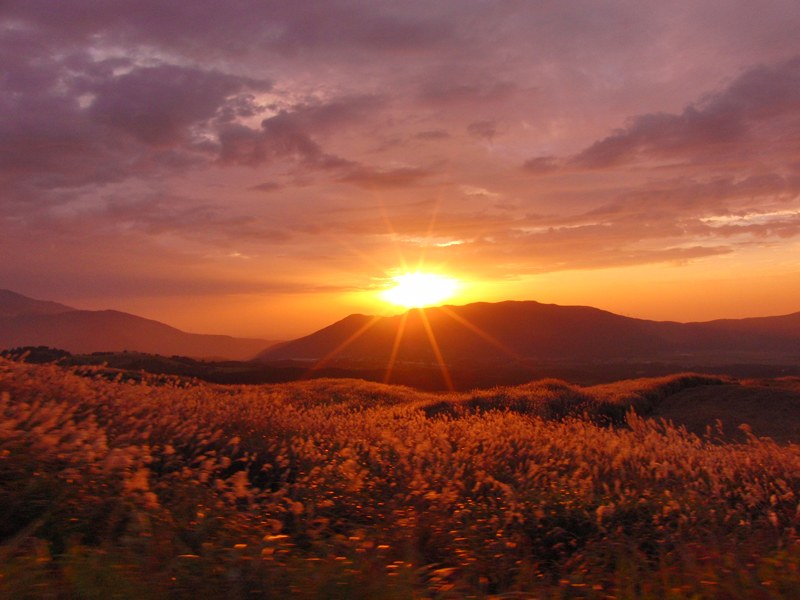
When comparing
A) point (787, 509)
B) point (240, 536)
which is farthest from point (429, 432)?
point (240, 536)

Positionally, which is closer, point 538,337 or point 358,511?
point 358,511

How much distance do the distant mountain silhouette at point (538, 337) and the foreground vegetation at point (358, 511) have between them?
90987 mm

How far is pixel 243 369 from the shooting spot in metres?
40.0

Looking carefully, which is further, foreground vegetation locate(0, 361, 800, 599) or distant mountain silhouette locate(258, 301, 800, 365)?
distant mountain silhouette locate(258, 301, 800, 365)

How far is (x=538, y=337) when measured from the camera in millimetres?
138125

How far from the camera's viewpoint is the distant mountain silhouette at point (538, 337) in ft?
382

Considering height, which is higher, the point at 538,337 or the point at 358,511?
the point at 538,337

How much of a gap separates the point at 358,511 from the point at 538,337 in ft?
445

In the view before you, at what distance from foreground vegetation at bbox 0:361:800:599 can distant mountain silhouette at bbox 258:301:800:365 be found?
299 ft

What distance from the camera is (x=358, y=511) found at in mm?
6023

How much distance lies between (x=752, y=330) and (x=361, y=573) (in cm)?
17671

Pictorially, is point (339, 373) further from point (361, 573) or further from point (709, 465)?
point (361, 573)

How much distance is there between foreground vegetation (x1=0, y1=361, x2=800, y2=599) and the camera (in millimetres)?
3807

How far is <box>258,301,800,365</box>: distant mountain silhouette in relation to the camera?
382 ft
